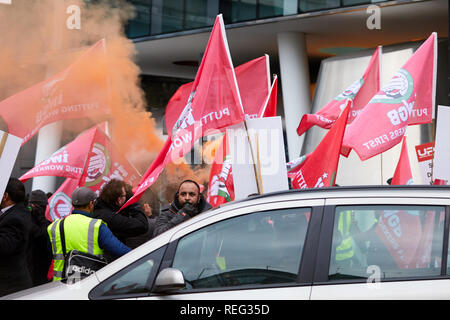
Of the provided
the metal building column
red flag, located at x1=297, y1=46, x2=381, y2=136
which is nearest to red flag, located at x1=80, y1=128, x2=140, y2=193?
red flag, located at x1=297, y1=46, x2=381, y2=136

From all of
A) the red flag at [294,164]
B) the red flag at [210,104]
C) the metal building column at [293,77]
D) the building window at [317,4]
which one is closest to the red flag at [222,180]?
the red flag at [294,164]

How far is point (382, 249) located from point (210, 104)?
4545 millimetres

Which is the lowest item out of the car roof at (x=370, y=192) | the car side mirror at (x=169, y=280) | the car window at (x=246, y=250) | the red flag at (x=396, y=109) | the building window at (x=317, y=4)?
the car side mirror at (x=169, y=280)

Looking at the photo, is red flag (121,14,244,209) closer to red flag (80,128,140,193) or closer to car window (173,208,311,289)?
red flag (80,128,140,193)

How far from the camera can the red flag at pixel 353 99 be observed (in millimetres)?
9805

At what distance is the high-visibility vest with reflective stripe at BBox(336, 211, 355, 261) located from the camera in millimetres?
3738

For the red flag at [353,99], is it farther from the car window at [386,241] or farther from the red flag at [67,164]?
the car window at [386,241]

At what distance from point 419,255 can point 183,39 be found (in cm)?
2057

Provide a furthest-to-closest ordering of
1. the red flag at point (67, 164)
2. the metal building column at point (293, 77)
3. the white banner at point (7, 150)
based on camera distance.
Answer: the metal building column at point (293, 77) < the red flag at point (67, 164) < the white banner at point (7, 150)

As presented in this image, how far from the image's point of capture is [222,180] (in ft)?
30.7

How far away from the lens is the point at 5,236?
5.80 meters

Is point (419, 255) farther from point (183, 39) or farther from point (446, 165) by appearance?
point (183, 39)

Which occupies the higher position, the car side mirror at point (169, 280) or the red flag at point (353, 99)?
the red flag at point (353, 99)

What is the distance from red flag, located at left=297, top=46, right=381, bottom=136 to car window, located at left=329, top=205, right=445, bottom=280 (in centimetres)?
577
